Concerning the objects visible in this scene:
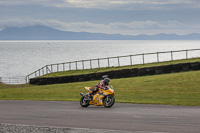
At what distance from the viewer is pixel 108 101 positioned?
16172 mm

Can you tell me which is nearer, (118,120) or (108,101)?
(118,120)

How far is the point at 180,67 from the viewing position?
3328 centimetres

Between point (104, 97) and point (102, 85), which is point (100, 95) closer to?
point (104, 97)

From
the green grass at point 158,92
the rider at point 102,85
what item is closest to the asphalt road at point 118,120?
the rider at point 102,85

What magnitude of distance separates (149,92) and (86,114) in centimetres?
996

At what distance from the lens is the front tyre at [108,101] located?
16.0m

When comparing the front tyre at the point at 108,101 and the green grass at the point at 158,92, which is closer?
the front tyre at the point at 108,101

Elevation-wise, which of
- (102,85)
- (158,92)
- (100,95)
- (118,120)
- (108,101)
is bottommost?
(118,120)

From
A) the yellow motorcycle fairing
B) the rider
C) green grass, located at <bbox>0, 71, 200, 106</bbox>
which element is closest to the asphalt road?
the yellow motorcycle fairing

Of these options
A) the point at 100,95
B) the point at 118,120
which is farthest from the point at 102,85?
the point at 118,120

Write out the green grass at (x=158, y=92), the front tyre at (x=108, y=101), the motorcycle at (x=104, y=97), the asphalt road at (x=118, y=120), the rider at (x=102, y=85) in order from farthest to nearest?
the green grass at (x=158, y=92) → the front tyre at (x=108, y=101) → the motorcycle at (x=104, y=97) → the rider at (x=102, y=85) → the asphalt road at (x=118, y=120)

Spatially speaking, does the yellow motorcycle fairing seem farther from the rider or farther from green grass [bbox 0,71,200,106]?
green grass [bbox 0,71,200,106]

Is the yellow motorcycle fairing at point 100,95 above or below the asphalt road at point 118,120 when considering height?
above

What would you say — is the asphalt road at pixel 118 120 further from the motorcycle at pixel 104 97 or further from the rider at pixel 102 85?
the rider at pixel 102 85
